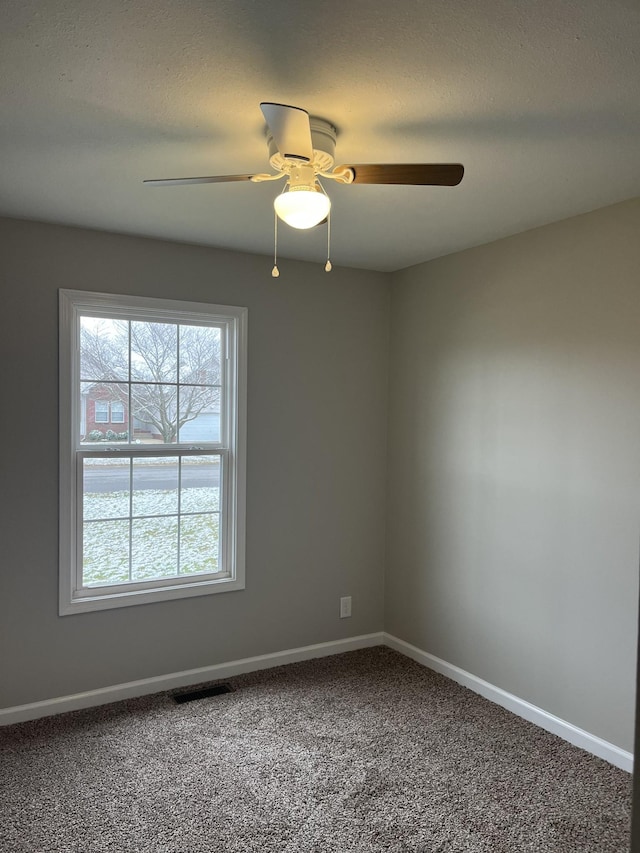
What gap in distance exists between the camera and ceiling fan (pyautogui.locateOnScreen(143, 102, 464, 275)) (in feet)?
5.49

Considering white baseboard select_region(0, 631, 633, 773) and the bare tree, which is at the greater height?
the bare tree

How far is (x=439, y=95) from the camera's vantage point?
5.82 ft

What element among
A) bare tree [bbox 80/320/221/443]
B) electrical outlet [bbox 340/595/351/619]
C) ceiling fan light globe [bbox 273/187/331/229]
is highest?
ceiling fan light globe [bbox 273/187/331/229]

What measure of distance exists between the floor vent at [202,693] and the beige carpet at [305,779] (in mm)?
62

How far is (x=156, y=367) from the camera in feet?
11.1

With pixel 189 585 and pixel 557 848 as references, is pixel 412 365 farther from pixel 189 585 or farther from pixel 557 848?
pixel 557 848

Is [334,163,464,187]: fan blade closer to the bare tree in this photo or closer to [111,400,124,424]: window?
the bare tree

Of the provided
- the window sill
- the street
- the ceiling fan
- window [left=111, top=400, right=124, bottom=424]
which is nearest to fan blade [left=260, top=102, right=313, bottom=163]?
the ceiling fan

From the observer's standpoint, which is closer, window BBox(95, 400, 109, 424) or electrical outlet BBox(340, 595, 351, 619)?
window BBox(95, 400, 109, 424)

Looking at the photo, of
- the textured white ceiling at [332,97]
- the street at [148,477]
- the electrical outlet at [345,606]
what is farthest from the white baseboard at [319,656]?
the textured white ceiling at [332,97]

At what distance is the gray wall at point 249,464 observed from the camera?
301cm

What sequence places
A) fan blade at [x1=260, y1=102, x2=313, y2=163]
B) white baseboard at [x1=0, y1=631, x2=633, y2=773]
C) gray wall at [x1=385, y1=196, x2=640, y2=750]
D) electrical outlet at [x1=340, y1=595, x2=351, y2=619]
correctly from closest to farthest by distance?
fan blade at [x1=260, y1=102, x2=313, y2=163] < gray wall at [x1=385, y1=196, x2=640, y2=750] < white baseboard at [x1=0, y1=631, x2=633, y2=773] < electrical outlet at [x1=340, y1=595, x2=351, y2=619]

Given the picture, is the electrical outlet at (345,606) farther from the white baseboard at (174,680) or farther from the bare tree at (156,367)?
the bare tree at (156,367)

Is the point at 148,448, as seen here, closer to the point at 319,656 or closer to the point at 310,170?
the point at 319,656
